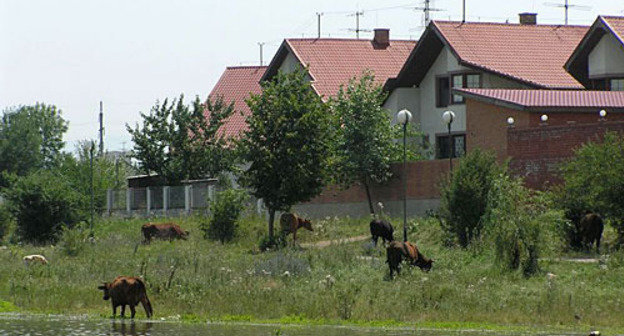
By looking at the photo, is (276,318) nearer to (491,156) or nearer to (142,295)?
(142,295)

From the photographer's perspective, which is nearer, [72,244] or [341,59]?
[72,244]

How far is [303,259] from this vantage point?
35.6 meters

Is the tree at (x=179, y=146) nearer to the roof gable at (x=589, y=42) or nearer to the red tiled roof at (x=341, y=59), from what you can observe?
the red tiled roof at (x=341, y=59)

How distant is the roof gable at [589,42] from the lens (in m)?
49.6

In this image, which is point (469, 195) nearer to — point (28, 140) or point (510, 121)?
point (510, 121)

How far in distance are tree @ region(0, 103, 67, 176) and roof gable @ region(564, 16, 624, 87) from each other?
162 ft

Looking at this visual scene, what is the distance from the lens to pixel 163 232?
152 ft

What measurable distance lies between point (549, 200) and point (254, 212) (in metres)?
16.3

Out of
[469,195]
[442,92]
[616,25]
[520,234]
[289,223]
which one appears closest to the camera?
[520,234]

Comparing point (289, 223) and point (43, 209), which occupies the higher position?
point (43, 209)

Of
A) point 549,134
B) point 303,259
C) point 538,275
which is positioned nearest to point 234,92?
point 549,134

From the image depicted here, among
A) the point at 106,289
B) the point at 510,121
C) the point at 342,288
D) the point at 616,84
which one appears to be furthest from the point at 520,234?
the point at 616,84

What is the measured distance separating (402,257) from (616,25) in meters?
21.1

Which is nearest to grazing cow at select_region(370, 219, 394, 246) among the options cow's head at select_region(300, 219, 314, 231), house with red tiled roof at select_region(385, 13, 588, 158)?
cow's head at select_region(300, 219, 314, 231)
